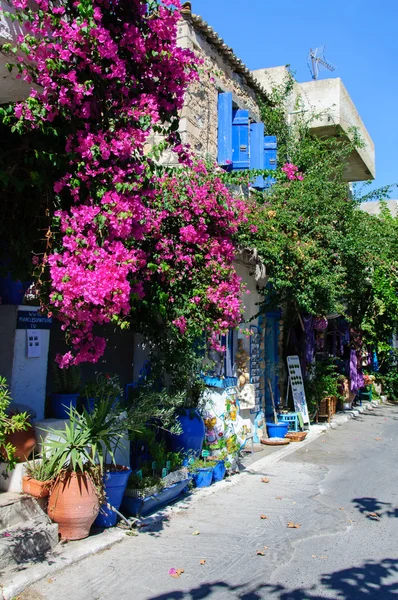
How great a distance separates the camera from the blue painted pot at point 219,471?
7.79 meters

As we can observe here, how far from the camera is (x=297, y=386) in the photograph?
41.6 feet

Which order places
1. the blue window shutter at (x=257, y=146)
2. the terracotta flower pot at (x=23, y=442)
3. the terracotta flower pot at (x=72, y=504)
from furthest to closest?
1. the blue window shutter at (x=257, y=146)
2. the terracotta flower pot at (x=23, y=442)
3. the terracotta flower pot at (x=72, y=504)

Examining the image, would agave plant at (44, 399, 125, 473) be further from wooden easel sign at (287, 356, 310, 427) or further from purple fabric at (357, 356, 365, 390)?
purple fabric at (357, 356, 365, 390)

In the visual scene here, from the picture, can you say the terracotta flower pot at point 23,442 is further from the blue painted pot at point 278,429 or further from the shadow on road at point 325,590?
the blue painted pot at point 278,429

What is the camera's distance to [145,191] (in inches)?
210

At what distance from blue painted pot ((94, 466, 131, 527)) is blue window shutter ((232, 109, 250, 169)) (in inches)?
284

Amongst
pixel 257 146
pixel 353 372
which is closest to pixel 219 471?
pixel 257 146

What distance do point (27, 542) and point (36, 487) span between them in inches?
21.6

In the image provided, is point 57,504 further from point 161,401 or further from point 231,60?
point 231,60

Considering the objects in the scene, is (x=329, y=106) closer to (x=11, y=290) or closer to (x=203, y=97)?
(x=203, y=97)

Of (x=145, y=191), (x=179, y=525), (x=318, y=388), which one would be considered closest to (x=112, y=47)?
(x=145, y=191)

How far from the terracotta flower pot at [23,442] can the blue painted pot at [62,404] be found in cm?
54

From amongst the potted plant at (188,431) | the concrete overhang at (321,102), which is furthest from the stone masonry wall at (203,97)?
the potted plant at (188,431)

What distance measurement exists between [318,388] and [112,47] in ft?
33.9
